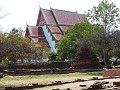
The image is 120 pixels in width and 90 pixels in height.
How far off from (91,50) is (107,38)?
10.5 feet

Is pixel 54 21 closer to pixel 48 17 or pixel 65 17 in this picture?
pixel 48 17

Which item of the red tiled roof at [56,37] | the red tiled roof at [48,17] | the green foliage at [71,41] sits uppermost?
the red tiled roof at [48,17]

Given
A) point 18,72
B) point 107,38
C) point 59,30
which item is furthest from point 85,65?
point 59,30

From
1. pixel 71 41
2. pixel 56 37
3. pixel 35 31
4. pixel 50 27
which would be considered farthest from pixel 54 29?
pixel 71 41

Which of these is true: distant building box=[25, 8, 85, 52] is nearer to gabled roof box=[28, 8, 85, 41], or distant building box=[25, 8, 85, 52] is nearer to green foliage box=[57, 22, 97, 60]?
gabled roof box=[28, 8, 85, 41]

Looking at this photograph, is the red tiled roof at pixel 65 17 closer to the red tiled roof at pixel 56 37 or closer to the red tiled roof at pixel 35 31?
the red tiled roof at pixel 56 37

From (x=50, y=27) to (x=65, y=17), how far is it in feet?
17.3

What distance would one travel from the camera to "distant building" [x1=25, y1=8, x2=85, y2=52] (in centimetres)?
6775

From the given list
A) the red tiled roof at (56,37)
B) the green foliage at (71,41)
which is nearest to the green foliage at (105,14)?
the green foliage at (71,41)

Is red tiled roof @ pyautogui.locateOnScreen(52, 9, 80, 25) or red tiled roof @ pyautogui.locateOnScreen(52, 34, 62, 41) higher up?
red tiled roof @ pyautogui.locateOnScreen(52, 9, 80, 25)

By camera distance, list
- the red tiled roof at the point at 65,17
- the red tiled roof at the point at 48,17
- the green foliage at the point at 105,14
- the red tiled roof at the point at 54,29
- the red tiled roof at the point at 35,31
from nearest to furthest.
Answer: the green foliage at the point at 105,14
the red tiled roof at the point at 54,29
the red tiled roof at the point at 35,31
the red tiled roof at the point at 48,17
the red tiled roof at the point at 65,17

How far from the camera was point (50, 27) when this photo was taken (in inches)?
2697

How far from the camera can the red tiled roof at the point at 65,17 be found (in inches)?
2760

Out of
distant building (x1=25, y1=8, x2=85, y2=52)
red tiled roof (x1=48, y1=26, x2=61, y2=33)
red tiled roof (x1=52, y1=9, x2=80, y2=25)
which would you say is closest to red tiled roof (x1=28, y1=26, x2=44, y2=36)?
distant building (x1=25, y1=8, x2=85, y2=52)
